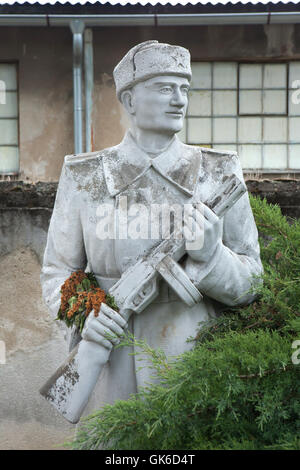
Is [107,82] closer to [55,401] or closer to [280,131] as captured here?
[280,131]

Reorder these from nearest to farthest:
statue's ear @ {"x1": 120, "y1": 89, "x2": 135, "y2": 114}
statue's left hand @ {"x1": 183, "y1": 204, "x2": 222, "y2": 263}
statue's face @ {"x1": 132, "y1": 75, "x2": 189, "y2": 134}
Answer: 1. statue's left hand @ {"x1": 183, "y1": 204, "x2": 222, "y2": 263}
2. statue's face @ {"x1": 132, "y1": 75, "x2": 189, "y2": 134}
3. statue's ear @ {"x1": 120, "y1": 89, "x2": 135, "y2": 114}

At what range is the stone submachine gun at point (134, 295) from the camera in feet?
11.2

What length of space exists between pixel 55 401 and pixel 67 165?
931 millimetres

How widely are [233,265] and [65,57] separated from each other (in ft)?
24.0

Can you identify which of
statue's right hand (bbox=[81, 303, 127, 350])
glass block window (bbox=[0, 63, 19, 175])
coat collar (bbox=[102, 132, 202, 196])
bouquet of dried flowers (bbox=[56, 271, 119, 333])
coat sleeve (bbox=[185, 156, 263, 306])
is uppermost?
glass block window (bbox=[0, 63, 19, 175])

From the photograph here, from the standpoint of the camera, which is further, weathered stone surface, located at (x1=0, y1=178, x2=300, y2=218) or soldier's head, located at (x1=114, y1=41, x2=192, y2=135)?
weathered stone surface, located at (x1=0, y1=178, x2=300, y2=218)

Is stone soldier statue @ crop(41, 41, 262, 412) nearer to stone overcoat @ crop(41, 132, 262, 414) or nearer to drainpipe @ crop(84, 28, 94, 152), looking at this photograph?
stone overcoat @ crop(41, 132, 262, 414)

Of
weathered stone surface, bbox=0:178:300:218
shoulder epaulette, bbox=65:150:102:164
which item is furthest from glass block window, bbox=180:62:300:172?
shoulder epaulette, bbox=65:150:102:164

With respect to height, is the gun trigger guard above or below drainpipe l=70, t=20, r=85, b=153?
below

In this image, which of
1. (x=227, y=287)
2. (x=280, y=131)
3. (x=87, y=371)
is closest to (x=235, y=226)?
(x=227, y=287)

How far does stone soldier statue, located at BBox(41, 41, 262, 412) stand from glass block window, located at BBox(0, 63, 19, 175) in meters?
6.97

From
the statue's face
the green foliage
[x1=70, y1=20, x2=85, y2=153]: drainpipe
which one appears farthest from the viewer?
[x1=70, y1=20, x2=85, y2=153]: drainpipe

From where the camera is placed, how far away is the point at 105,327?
3.40 metres

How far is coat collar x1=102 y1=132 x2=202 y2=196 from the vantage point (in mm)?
3572
